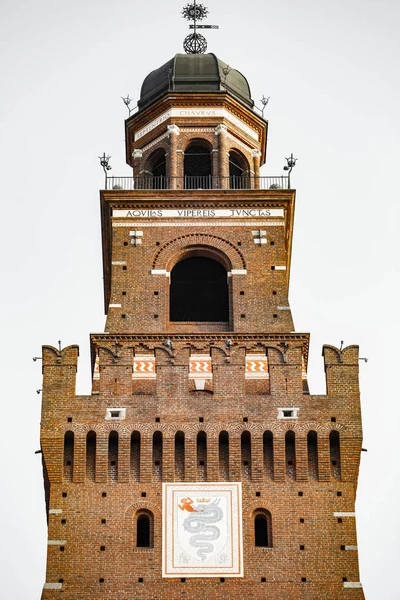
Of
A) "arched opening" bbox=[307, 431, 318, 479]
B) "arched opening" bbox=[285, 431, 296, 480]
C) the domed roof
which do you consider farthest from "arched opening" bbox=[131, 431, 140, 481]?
the domed roof

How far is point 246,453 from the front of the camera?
5756 cm

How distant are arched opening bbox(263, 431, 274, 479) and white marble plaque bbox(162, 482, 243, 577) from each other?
3.57 feet

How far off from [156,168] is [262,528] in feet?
56.2

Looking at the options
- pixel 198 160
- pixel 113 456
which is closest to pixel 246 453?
pixel 113 456

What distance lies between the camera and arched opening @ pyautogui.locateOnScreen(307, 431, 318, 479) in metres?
57.2

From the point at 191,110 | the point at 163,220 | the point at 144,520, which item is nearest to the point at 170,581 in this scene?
the point at 144,520

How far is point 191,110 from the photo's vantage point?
68.6 m

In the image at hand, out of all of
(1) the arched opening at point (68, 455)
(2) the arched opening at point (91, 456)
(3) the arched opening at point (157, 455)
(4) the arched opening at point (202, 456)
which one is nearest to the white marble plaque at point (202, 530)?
(4) the arched opening at point (202, 456)

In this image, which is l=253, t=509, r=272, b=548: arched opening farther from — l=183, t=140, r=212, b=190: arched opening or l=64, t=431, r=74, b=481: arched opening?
l=183, t=140, r=212, b=190: arched opening

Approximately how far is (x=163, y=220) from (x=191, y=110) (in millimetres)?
5662

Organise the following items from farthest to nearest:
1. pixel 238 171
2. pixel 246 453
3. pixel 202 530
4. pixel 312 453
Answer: pixel 238 171 → pixel 312 453 → pixel 246 453 → pixel 202 530

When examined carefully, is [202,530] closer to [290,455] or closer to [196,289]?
[290,455]

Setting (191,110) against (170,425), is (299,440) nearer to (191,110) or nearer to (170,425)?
(170,425)

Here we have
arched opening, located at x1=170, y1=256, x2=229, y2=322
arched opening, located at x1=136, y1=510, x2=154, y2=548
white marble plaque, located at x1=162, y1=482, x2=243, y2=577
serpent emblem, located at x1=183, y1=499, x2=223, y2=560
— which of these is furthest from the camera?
arched opening, located at x1=170, y1=256, x2=229, y2=322
